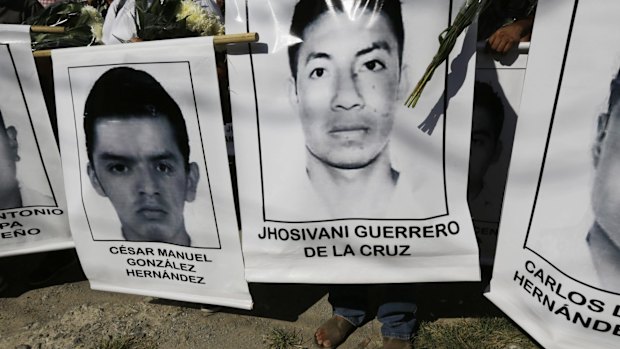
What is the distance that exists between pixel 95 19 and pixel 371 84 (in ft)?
5.33

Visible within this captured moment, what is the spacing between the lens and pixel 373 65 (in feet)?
5.96

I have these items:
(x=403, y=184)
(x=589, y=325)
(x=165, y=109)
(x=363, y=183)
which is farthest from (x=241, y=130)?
(x=589, y=325)

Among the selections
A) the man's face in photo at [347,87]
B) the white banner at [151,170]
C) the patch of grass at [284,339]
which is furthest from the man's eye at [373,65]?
the patch of grass at [284,339]

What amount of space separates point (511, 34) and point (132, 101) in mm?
1561

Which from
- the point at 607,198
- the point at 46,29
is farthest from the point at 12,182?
the point at 607,198

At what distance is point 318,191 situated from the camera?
1.98m

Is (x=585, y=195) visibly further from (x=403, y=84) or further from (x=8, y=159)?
(x=8, y=159)

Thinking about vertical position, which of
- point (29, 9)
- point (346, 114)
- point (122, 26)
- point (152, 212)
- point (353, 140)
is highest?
point (29, 9)

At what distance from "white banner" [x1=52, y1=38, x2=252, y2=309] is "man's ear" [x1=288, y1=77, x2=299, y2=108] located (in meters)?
0.31

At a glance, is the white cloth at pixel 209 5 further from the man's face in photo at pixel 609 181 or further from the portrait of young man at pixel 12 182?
the man's face in photo at pixel 609 181

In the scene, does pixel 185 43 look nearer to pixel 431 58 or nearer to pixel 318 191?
pixel 318 191

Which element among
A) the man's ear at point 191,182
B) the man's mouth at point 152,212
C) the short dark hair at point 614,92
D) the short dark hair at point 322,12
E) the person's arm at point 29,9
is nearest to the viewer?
the short dark hair at point 614,92

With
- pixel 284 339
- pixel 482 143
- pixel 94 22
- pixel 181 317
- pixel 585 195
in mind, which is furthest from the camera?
pixel 181 317

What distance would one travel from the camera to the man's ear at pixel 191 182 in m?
2.13
